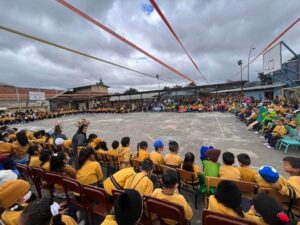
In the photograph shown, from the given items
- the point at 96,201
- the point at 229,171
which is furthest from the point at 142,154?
the point at 229,171

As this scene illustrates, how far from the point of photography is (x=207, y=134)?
9305 mm

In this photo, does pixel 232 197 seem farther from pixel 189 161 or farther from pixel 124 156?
pixel 124 156

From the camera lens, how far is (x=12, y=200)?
2.06 meters

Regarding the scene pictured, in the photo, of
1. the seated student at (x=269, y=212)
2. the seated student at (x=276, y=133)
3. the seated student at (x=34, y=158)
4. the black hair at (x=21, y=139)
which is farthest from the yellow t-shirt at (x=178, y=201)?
the seated student at (x=276, y=133)

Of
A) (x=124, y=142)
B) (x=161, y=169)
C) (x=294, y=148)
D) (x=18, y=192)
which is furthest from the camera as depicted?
(x=294, y=148)

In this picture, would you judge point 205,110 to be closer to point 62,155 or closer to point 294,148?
point 294,148

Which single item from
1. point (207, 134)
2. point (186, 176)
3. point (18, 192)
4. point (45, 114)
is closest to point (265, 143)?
point (207, 134)

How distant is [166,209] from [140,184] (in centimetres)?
55

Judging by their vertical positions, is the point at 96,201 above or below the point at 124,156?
below

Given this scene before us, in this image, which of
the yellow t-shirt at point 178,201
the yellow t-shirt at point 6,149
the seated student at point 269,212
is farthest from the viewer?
the yellow t-shirt at point 6,149

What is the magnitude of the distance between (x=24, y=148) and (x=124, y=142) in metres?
2.92

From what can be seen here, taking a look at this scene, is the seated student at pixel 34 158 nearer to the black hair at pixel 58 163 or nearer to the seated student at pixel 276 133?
the black hair at pixel 58 163

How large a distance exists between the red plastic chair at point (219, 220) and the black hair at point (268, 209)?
17 centimetres

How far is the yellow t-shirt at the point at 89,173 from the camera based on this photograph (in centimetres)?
312
